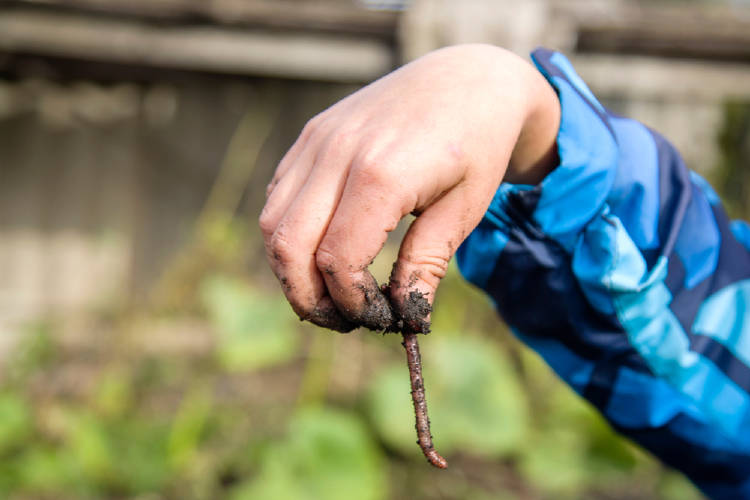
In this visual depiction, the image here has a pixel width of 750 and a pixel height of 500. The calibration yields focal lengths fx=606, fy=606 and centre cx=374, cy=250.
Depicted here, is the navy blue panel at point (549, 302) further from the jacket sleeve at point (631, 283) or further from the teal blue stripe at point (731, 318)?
the teal blue stripe at point (731, 318)

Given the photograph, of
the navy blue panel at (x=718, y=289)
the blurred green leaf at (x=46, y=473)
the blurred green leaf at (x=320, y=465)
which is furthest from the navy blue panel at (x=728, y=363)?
the blurred green leaf at (x=46, y=473)

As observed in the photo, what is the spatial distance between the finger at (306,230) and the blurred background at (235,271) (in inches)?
68.5

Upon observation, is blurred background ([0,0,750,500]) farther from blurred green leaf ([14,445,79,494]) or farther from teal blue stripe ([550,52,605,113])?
teal blue stripe ([550,52,605,113])

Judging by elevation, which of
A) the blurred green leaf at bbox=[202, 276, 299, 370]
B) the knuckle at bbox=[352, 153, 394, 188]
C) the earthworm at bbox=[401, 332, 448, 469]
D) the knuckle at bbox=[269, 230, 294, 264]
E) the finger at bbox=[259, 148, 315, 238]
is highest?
the knuckle at bbox=[352, 153, 394, 188]

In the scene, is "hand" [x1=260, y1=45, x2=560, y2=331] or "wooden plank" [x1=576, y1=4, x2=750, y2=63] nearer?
"hand" [x1=260, y1=45, x2=560, y2=331]

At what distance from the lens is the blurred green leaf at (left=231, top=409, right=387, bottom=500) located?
215 cm

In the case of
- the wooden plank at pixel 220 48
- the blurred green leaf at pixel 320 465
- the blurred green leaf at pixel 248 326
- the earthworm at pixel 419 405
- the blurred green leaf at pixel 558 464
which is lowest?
the blurred green leaf at pixel 558 464

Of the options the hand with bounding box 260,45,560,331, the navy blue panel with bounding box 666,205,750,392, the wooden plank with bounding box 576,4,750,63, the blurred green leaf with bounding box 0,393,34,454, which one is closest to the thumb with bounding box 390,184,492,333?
the hand with bounding box 260,45,560,331

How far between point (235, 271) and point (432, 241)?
2.81 metres

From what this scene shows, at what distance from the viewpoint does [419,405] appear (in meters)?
0.65

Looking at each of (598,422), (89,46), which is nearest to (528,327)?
(598,422)

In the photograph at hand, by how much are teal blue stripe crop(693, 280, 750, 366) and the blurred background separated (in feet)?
5.43

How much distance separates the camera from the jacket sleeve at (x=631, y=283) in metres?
0.75

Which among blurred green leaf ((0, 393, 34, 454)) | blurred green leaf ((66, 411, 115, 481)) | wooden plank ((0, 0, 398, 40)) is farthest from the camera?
wooden plank ((0, 0, 398, 40))
